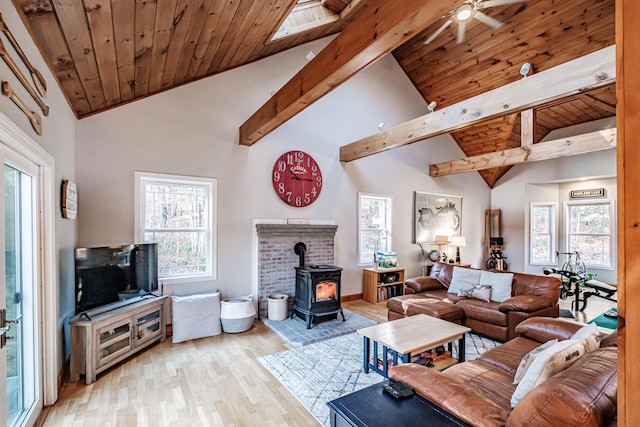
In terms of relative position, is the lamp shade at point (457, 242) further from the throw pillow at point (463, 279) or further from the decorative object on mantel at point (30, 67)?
the decorative object on mantel at point (30, 67)

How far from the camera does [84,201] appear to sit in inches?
142

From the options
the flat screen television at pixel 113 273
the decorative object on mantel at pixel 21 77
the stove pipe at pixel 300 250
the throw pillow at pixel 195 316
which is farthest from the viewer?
the stove pipe at pixel 300 250

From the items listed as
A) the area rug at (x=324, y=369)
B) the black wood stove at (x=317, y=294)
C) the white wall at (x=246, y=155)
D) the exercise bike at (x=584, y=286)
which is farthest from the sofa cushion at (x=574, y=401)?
the exercise bike at (x=584, y=286)

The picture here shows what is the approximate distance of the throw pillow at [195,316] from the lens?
3.90 metres

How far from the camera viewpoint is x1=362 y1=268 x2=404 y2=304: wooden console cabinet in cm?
582

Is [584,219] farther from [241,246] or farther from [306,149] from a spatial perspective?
[241,246]

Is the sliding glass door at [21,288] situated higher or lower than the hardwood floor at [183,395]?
higher

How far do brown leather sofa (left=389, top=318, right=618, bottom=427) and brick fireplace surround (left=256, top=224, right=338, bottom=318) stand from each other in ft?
10.0

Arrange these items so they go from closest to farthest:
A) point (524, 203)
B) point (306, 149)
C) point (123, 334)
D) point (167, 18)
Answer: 1. point (167, 18)
2. point (123, 334)
3. point (306, 149)
4. point (524, 203)

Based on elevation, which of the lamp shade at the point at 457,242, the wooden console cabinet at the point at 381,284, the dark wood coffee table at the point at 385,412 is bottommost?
the wooden console cabinet at the point at 381,284

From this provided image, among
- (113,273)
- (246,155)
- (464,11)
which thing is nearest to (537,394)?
(113,273)

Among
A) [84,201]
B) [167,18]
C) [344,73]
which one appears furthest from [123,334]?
[344,73]

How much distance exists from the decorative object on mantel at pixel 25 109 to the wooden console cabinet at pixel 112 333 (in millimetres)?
1765

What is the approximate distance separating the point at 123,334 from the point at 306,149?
3.62m
